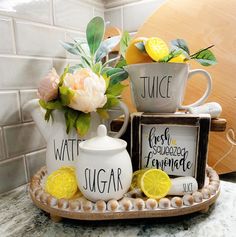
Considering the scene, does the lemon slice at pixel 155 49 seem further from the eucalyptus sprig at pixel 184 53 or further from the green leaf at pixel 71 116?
the green leaf at pixel 71 116

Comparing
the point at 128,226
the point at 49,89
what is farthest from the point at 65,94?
the point at 128,226

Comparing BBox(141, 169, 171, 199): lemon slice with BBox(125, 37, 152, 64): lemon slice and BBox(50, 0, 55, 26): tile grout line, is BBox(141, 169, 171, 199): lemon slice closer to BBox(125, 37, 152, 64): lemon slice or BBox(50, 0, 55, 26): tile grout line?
BBox(125, 37, 152, 64): lemon slice

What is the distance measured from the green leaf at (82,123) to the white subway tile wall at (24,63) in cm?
20

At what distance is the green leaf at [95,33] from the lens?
0.51m

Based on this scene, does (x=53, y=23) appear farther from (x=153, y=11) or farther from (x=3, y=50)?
(x=153, y=11)

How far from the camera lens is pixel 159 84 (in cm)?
44

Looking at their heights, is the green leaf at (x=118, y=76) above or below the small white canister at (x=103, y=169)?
above

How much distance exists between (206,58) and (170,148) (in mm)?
192

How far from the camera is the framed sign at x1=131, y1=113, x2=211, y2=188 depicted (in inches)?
17.0

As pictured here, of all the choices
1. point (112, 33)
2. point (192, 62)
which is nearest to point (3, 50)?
point (112, 33)

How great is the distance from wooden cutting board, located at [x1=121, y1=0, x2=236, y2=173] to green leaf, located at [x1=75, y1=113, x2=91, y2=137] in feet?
1.05

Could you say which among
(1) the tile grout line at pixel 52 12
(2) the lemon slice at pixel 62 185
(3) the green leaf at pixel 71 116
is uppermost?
(1) the tile grout line at pixel 52 12

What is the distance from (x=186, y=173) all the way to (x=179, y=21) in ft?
1.41

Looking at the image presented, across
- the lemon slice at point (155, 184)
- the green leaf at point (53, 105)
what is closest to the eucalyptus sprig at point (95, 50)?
the green leaf at point (53, 105)
